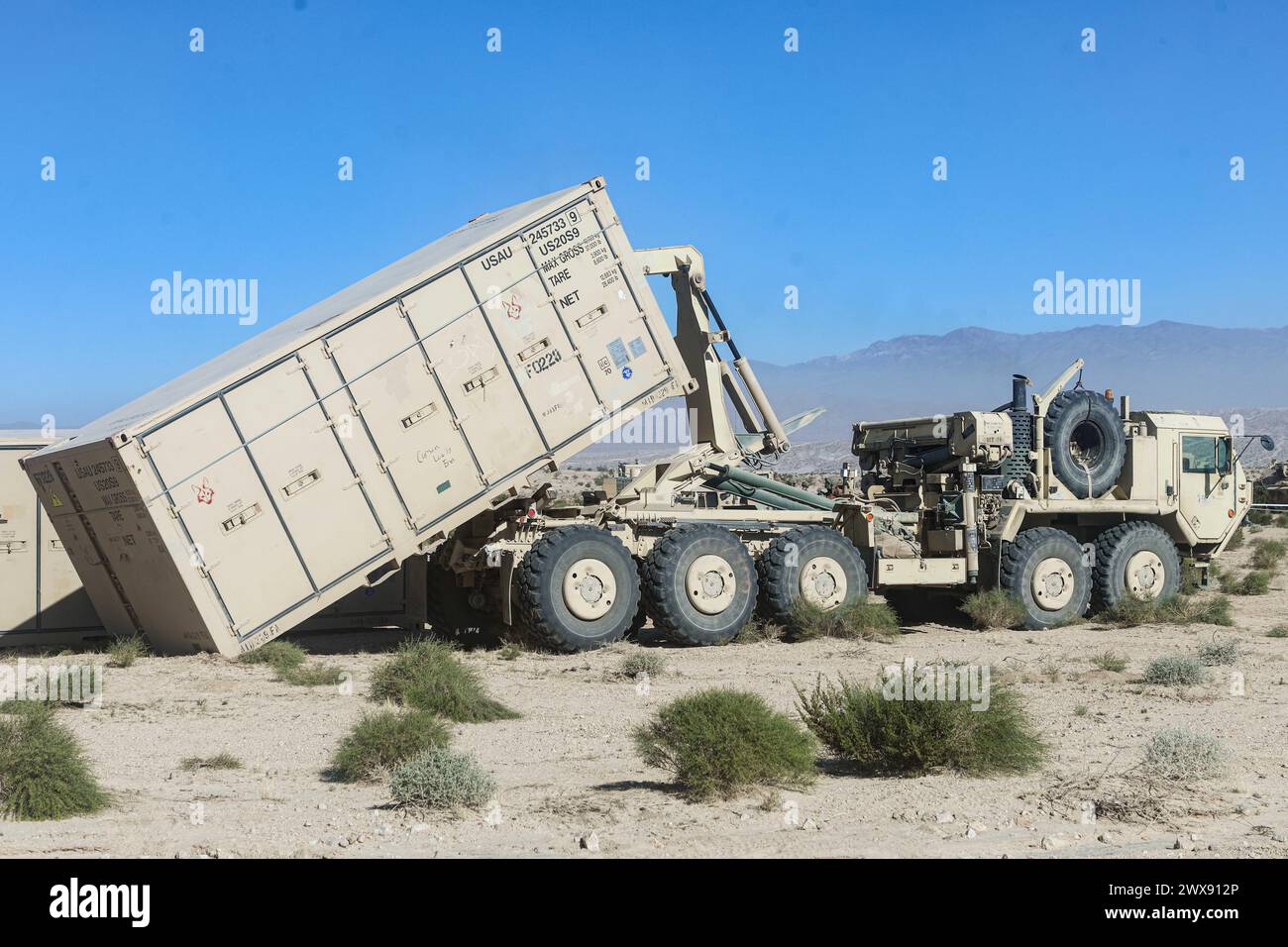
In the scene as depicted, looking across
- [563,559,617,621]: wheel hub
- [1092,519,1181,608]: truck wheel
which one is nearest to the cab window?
[1092,519,1181,608]: truck wheel

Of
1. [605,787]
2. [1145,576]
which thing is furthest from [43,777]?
[1145,576]

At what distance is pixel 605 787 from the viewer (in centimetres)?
864

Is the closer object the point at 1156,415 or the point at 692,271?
the point at 692,271

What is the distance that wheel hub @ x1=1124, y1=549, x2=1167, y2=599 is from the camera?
1884 cm

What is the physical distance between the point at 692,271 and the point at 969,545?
16.9ft

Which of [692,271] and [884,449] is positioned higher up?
[692,271]

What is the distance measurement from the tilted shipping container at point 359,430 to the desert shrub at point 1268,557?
17119 mm

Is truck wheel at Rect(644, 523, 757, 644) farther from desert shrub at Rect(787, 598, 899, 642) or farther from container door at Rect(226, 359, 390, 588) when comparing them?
container door at Rect(226, 359, 390, 588)

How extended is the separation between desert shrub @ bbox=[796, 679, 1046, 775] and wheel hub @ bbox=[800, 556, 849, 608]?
7437mm

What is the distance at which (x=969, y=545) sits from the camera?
1788 cm
